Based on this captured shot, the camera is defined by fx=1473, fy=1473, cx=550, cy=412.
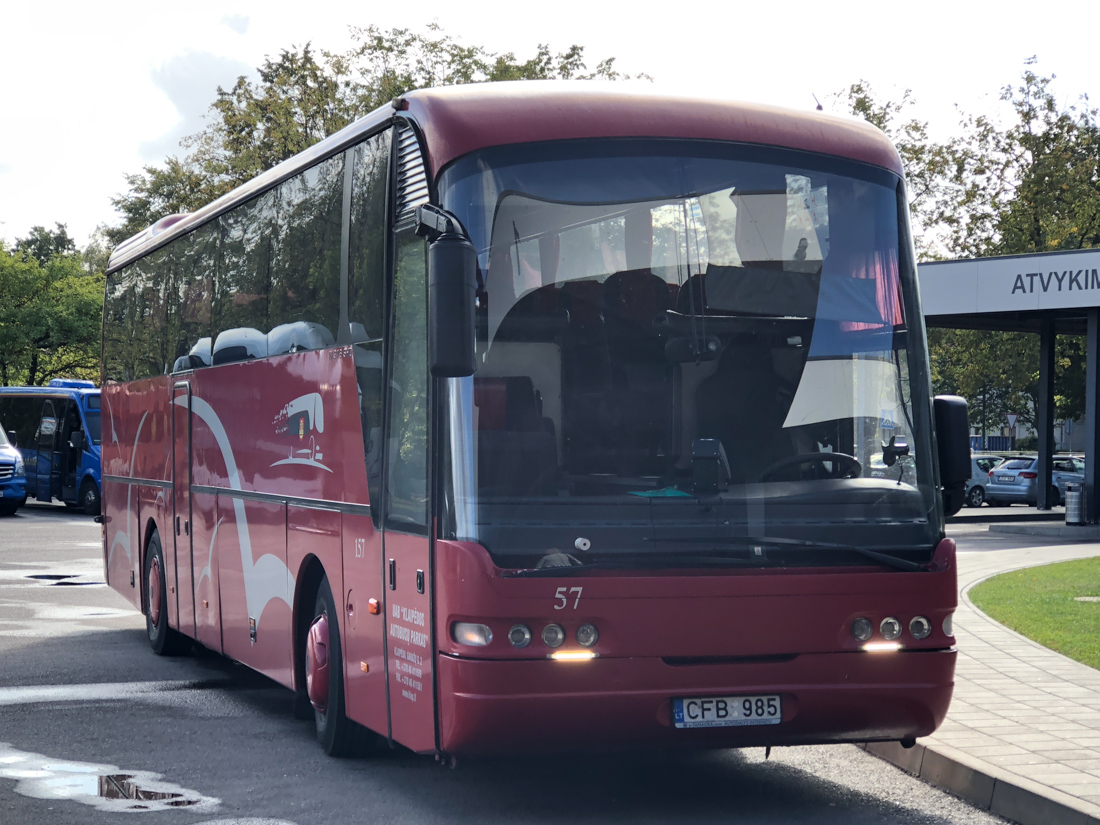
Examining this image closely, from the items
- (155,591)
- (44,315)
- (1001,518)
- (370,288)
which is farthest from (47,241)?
(370,288)

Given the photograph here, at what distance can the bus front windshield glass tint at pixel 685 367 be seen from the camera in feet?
20.7

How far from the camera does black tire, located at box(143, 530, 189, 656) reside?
12.6 metres

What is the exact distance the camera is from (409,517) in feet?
22.1

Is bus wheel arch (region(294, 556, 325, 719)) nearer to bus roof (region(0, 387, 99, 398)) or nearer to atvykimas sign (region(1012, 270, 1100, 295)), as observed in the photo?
atvykimas sign (region(1012, 270, 1100, 295))

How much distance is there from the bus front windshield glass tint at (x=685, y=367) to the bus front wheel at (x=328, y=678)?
1971 millimetres

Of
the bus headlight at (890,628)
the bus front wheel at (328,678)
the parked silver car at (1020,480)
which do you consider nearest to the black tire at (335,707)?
the bus front wheel at (328,678)

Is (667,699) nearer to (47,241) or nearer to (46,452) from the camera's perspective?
(46,452)

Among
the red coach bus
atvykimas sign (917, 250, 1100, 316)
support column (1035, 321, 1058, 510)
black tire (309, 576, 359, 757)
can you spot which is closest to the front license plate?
the red coach bus

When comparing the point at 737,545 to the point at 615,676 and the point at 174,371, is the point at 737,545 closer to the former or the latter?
the point at 615,676

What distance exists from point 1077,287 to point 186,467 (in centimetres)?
2326

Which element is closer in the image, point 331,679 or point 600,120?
point 600,120

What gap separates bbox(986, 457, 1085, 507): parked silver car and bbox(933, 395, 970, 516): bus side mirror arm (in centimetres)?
3893

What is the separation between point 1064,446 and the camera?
3720 inches

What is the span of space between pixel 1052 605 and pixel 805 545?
918 centimetres
